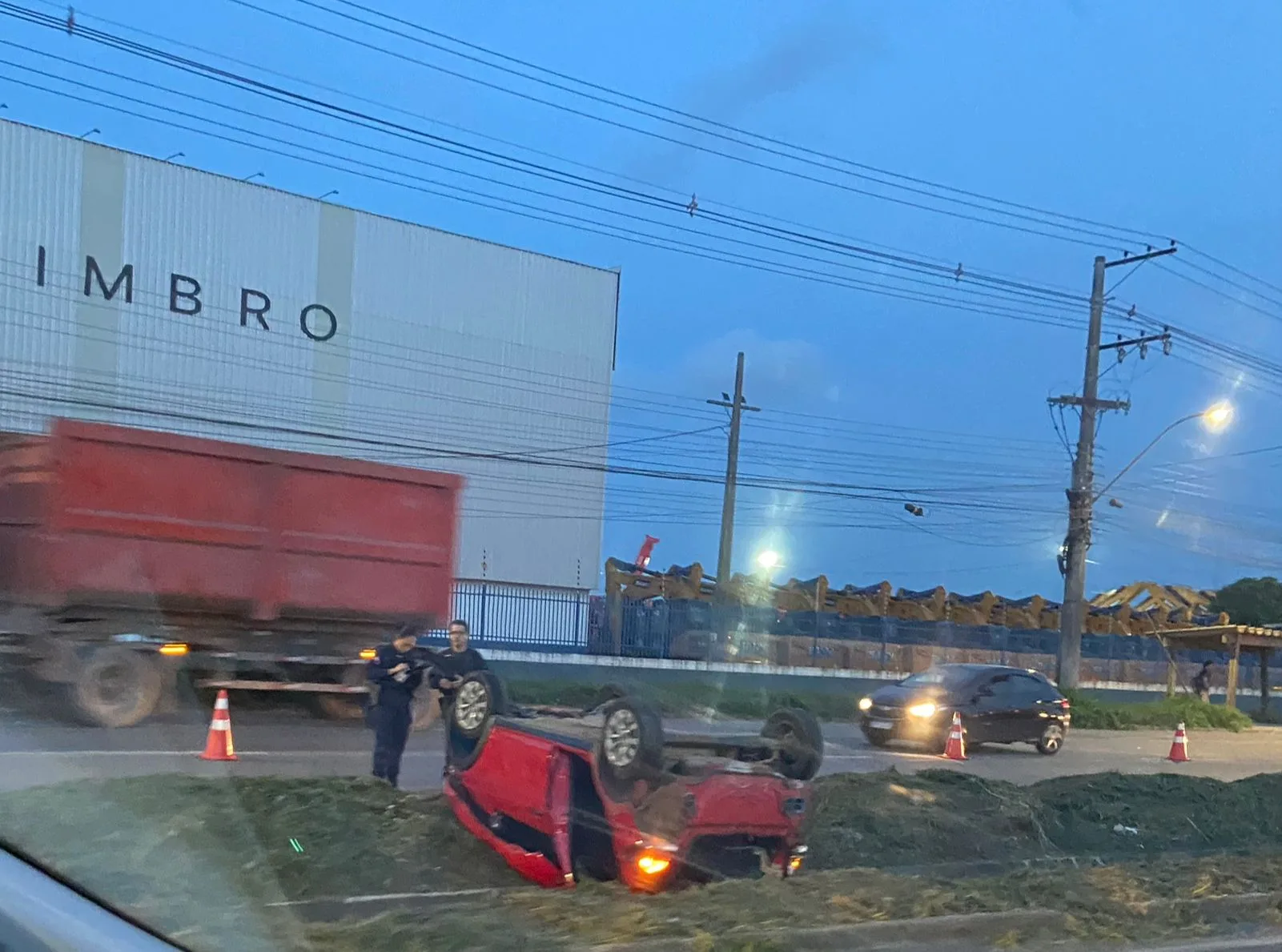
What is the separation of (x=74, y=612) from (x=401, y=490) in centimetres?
422

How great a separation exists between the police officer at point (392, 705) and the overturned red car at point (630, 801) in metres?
2.24

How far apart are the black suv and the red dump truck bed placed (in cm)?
673

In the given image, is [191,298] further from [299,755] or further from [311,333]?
[299,755]

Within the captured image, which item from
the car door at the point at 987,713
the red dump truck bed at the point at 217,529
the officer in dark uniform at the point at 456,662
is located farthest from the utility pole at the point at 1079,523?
the officer in dark uniform at the point at 456,662

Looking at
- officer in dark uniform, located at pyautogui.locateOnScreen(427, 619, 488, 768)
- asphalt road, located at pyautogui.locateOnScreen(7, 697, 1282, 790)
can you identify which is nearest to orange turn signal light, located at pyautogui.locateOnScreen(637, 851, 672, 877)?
asphalt road, located at pyautogui.locateOnScreen(7, 697, 1282, 790)

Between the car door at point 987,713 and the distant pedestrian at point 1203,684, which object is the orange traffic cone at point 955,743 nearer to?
the car door at point 987,713

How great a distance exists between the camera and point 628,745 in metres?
7.02

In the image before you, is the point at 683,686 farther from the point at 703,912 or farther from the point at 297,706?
the point at 703,912

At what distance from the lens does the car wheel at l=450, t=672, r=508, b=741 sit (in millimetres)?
8203

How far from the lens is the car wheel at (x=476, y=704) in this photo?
8203 millimetres

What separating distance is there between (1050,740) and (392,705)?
13503 millimetres

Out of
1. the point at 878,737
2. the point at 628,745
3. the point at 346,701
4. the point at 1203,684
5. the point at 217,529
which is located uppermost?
the point at 217,529

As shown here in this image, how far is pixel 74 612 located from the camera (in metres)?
14.1

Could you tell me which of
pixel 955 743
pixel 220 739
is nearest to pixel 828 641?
pixel 955 743
